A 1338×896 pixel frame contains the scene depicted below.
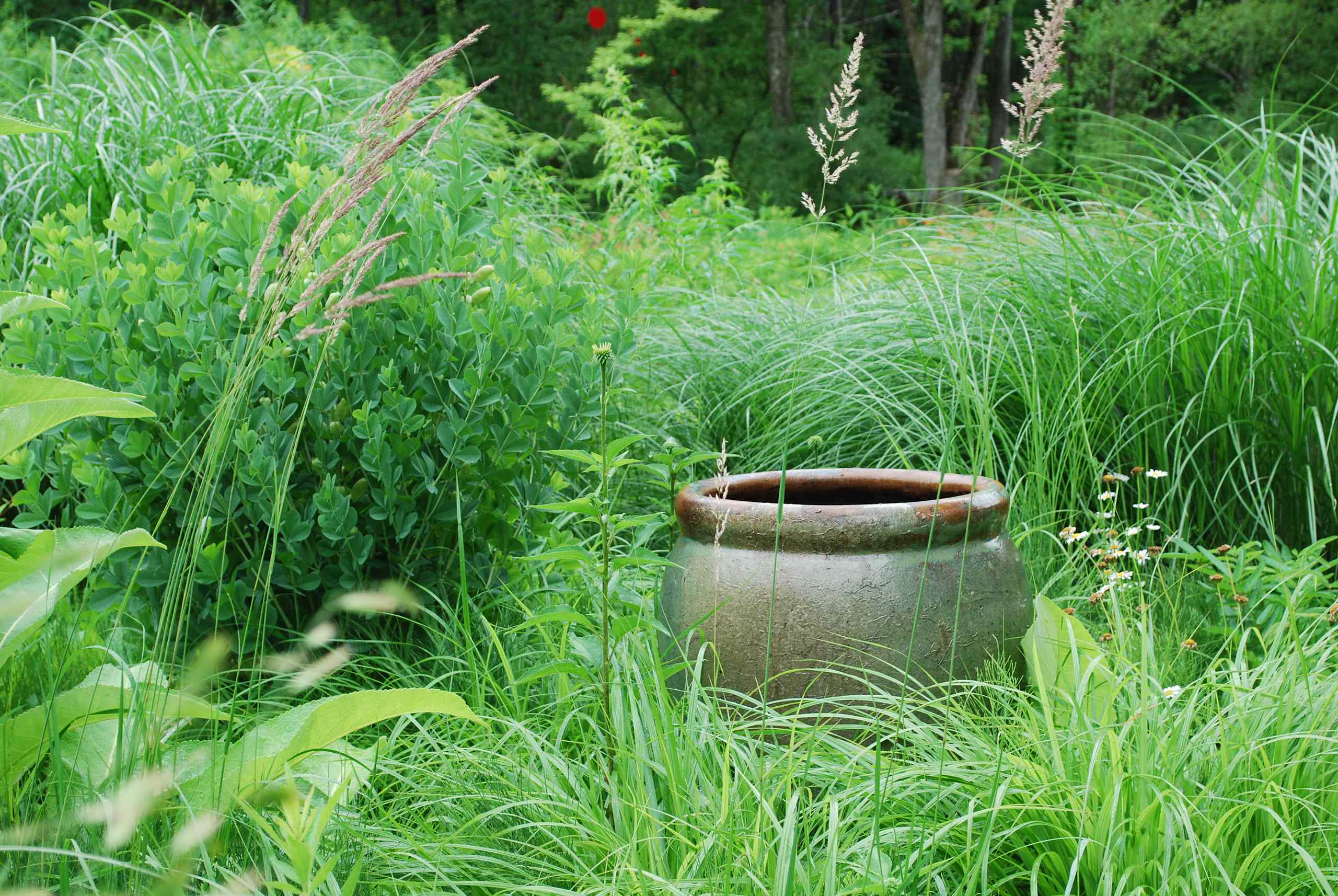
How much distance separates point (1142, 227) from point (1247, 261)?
47cm

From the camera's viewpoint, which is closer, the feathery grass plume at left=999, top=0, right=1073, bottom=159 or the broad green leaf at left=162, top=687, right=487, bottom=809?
the broad green leaf at left=162, top=687, right=487, bottom=809

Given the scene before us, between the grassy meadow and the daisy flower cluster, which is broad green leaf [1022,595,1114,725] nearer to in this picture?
the grassy meadow

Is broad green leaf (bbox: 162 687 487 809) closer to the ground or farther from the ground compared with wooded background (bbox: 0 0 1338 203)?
closer to the ground

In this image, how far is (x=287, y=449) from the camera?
2148 millimetres

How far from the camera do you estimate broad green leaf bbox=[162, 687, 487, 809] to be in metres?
1.35

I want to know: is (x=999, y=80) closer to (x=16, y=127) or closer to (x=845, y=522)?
(x=845, y=522)

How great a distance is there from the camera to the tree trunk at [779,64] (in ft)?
57.2

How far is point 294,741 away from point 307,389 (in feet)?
2.65

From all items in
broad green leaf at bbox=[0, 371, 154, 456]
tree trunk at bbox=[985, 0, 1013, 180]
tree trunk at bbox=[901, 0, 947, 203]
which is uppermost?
tree trunk at bbox=[985, 0, 1013, 180]

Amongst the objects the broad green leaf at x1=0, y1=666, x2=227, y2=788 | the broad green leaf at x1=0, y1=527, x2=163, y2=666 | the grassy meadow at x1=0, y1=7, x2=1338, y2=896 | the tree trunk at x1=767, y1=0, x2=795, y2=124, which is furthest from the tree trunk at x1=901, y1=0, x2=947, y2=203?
the broad green leaf at x1=0, y1=666, x2=227, y2=788

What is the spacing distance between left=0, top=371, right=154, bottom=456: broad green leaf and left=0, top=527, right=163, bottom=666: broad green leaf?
0.15m

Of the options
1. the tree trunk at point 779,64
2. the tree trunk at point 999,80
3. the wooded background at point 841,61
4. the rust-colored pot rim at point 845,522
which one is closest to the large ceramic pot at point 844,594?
the rust-colored pot rim at point 845,522

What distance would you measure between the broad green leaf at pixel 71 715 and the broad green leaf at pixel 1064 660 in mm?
1216

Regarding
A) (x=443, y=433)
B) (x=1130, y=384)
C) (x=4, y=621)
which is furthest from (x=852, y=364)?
(x=4, y=621)
